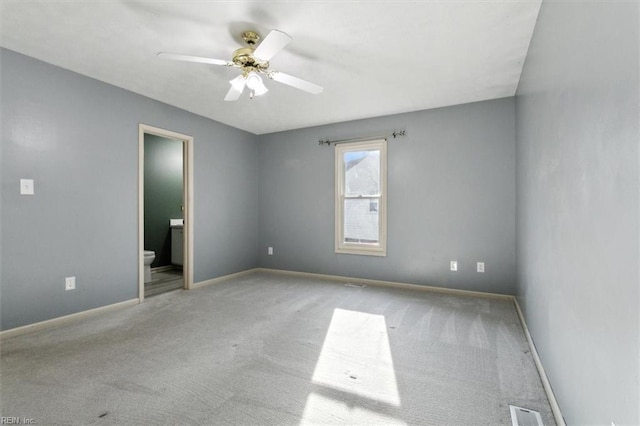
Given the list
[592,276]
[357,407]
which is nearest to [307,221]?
[357,407]

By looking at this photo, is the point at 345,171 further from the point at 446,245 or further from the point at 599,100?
the point at 599,100

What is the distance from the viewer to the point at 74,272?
9.77 ft

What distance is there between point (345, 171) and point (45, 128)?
349 cm

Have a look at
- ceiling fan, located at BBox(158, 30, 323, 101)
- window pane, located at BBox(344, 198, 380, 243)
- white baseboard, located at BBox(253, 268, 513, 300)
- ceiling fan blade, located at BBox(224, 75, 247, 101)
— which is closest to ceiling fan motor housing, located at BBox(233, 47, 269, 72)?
ceiling fan, located at BBox(158, 30, 323, 101)

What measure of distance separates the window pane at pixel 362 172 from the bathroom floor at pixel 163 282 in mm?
2897

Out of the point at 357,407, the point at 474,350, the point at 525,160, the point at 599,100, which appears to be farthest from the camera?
the point at 525,160

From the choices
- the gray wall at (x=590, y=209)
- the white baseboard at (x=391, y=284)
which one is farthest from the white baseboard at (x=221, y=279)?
the gray wall at (x=590, y=209)

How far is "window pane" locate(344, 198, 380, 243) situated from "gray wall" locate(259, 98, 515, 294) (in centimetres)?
23

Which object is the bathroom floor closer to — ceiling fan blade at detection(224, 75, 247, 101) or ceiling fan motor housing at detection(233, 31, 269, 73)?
ceiling fan blade at detection(224, 75, 247, 101)

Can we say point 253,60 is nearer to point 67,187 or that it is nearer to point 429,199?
point 67,187

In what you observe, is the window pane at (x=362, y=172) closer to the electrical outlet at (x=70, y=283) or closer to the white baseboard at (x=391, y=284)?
the white baseboard at (x=391, y=284)

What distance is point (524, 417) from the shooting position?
156 cm

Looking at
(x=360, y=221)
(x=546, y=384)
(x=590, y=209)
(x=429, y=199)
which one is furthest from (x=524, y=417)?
(x=360, y=221)

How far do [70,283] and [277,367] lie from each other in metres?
2.34
